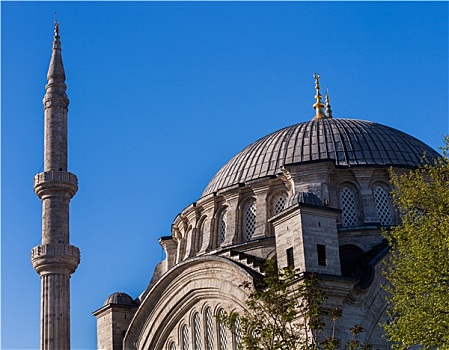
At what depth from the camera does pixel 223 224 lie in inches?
1284

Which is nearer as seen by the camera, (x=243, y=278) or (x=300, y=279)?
(x=300, y=279)

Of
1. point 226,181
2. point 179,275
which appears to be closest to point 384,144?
point 226,181

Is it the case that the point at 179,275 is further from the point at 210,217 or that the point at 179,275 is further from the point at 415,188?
the point at 415,188

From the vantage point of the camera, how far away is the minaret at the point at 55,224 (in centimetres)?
3241

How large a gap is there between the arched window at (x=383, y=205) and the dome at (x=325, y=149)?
1.01 meters

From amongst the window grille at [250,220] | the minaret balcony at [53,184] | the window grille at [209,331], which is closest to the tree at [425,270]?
the window grille at [209,331]

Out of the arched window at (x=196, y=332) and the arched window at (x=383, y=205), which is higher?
the arched window at (x=383, y=205)

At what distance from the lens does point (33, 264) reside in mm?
33406

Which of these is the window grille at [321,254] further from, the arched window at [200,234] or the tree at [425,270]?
the arched window at [200,234]

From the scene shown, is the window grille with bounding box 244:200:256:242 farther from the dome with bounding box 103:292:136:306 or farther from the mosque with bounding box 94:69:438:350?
the dome with bounding box 103:292:136:306

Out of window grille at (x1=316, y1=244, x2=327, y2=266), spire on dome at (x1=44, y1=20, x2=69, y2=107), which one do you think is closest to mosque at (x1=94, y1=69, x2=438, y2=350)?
window grille at (x1=316, y1=244, x2=327, y2=266)

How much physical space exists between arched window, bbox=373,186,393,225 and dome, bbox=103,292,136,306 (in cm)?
912

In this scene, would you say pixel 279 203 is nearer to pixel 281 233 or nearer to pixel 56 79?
pixel 281 233

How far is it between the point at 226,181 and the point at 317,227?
29.4 feet
